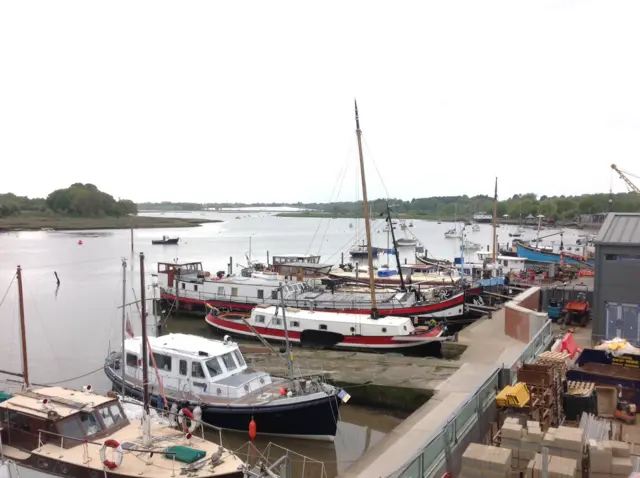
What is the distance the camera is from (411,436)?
47.0ft

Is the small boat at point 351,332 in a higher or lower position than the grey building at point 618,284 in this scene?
lower

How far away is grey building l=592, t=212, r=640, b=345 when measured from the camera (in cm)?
1930

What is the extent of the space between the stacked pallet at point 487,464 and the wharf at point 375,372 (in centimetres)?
1174

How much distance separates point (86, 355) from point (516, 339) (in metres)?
23.9

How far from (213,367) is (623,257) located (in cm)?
1506

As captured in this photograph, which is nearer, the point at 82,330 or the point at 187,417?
the point at 187,417

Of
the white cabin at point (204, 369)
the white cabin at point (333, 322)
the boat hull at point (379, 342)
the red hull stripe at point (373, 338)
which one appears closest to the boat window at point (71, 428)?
the white cabin at point (204, 369)

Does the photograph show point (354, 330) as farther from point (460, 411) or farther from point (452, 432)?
point (452, 432)

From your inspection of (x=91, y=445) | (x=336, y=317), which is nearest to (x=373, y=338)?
(x=336, y=317)

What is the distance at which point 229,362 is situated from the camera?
808 inches

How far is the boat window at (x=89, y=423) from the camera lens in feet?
47.7

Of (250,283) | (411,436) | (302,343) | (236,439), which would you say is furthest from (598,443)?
(250,283)

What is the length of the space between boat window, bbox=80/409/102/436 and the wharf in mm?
8428

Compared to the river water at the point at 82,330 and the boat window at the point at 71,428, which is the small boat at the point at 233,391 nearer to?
the river water at the point at 82,330
